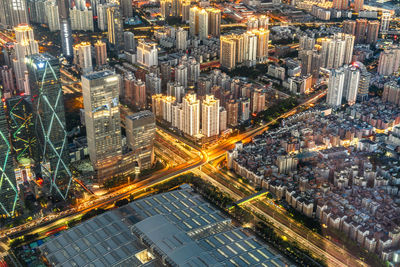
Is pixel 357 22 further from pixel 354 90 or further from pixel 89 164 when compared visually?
pixel 89 164

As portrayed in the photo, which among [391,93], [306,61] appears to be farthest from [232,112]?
[391,93]

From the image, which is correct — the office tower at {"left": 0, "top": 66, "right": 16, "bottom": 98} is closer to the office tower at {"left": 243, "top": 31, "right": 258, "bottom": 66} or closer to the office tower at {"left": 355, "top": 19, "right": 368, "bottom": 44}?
the office tower at {"left": 243, "top": 31, "right": 258, "bottom": 66}

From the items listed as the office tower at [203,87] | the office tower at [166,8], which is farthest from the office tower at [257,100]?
the office tower at [166,8]

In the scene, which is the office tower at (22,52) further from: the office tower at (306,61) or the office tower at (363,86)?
the office tower at (363,86)

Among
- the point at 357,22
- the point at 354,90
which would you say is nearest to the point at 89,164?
the point at 354,90

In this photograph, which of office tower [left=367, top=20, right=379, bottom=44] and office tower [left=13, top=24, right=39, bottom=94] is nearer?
office tower [left=13, top=24, right=39, bottom=94]

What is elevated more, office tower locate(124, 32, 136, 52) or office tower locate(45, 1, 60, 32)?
office tower locate(45, 1, 60, 32)

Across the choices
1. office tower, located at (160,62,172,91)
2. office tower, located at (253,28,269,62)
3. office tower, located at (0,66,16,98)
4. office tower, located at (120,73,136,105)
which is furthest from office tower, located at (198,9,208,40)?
office tower, located at (0,66,16,98)

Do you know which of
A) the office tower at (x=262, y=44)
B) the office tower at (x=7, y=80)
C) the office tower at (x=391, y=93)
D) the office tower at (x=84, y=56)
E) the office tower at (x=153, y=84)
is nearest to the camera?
the office tower at (x=391, y=93)
